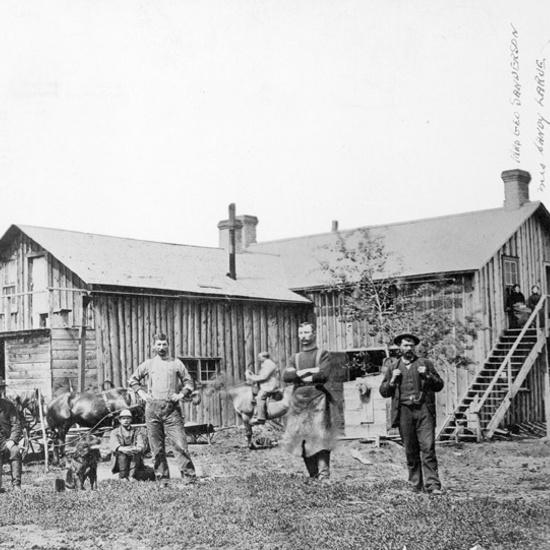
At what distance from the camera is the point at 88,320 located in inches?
848

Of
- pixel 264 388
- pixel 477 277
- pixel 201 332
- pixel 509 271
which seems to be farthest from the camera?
pixel 509 271

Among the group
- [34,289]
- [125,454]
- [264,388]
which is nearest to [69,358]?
[34,289]

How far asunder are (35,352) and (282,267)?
10691 millimetres

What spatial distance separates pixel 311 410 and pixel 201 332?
1281 cm

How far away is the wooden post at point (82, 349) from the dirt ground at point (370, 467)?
324cm

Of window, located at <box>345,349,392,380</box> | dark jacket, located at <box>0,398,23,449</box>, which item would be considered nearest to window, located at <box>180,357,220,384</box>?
window, located at <box>345,349,392,380</box>

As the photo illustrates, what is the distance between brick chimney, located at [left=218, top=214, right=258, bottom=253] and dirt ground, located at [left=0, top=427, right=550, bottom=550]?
12082 millimetres

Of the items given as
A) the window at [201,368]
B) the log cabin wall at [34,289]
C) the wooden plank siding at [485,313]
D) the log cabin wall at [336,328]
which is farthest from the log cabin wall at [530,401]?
the log cabin wall at [34,289]

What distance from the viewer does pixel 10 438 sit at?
13367 mm

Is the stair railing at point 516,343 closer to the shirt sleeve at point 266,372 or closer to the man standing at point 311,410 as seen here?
the shirt sleeve at point 266,372

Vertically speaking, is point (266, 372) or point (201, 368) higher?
point (201, 368)

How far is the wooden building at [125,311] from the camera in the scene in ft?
69.9

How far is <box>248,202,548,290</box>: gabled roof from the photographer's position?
978 inches

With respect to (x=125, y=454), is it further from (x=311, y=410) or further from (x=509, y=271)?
(x=509, y=271)
